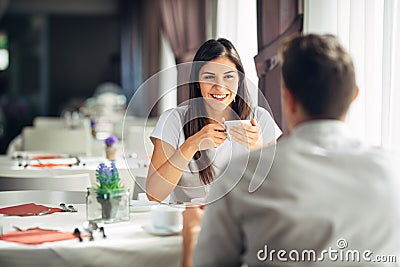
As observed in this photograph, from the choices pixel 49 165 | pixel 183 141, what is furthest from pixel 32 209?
pixel 49 165

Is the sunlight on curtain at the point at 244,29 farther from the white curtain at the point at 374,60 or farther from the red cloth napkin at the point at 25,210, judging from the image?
the red cloth napkin at the point at 25,210

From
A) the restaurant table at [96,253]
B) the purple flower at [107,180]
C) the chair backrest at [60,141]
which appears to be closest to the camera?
the restaurant table at [96,253]

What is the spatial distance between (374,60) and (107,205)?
3.88ft

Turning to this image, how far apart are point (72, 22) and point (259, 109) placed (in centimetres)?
1342

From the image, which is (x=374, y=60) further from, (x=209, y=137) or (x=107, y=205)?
(x=107, y=205)

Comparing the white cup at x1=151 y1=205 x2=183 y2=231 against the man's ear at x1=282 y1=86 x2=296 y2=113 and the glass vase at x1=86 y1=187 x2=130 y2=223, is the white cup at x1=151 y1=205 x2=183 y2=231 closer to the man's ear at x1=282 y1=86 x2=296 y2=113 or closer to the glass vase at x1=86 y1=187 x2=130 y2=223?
the glass vase at x1=86 y1=187 x2=130 y2=223

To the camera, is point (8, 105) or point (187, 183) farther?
point (8, 105)

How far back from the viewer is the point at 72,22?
52.1 feet

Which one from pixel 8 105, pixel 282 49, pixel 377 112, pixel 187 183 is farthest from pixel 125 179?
pixel 8 105

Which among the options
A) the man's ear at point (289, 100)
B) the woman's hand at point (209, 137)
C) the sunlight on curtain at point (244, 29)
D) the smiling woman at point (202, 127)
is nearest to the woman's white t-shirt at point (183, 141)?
the smiling woman at point (202, 127)

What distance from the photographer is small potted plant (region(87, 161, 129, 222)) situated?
92.9 inches

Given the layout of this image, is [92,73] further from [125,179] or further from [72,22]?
[125,179]

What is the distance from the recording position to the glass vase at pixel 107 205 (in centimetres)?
237

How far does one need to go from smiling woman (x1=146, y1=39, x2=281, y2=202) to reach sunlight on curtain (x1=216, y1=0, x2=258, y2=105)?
4.08 feet
